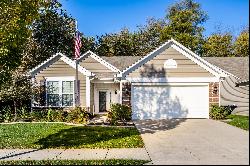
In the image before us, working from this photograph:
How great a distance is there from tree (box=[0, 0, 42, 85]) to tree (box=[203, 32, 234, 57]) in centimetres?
3520

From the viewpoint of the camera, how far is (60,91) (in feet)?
84.2

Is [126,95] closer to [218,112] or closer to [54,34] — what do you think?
[218,112]

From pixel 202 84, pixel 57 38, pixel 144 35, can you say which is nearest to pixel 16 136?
pixel 202 84

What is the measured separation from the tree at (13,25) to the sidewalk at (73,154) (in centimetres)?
293

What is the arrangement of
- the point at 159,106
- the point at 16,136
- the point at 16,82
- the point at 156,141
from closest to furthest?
the point at 156,141
the point at 16,136
the point at 159,106
the point at 16,82

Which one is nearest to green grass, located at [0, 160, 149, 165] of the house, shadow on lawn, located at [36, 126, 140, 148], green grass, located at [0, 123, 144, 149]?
green grass, located at [0, 123, 144, 149]

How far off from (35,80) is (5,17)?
1441 centimetres

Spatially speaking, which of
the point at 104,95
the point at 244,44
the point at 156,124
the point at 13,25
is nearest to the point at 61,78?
the point at 104,95

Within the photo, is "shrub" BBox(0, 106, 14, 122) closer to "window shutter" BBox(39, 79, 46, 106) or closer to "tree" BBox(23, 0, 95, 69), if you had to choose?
"window shutter" BBox(39, 79, 46, 106)

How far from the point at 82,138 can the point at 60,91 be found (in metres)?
11.4

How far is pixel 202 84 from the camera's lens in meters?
22.9

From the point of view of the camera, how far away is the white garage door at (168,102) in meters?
22.6

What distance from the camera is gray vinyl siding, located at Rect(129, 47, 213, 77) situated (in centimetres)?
2286

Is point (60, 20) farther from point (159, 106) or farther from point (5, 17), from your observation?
point (5, 17)
